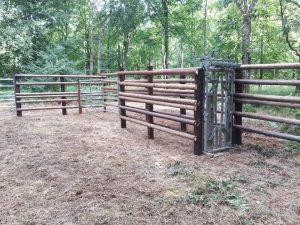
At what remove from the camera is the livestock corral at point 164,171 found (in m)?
2.61

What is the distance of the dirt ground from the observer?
2.57 m

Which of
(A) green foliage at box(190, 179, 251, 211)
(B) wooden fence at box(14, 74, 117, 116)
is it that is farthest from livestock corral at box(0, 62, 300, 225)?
(B) wooden fence at box(14, 74, 117, 116)

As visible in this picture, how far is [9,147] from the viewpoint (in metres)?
5.07

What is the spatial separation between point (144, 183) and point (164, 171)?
0.46m

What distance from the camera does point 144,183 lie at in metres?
3.31

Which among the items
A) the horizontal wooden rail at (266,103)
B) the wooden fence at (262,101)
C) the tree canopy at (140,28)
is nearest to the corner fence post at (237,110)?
the wooden fence at (262,101)

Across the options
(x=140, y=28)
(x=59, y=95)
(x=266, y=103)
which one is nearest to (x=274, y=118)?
(x=266, y=103)

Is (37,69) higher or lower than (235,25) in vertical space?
lower

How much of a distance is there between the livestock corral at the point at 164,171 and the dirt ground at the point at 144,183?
1 centimetres

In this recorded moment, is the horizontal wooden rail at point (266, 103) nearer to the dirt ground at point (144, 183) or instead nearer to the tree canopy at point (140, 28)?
the dirt ground at point (144, 183)

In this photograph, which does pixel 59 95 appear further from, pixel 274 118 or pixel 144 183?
pixel 274 118

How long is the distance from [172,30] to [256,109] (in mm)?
9510

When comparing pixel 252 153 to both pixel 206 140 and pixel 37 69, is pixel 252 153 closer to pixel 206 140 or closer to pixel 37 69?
pixel 206 140

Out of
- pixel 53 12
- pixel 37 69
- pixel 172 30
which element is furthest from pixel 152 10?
pixel 37 69
